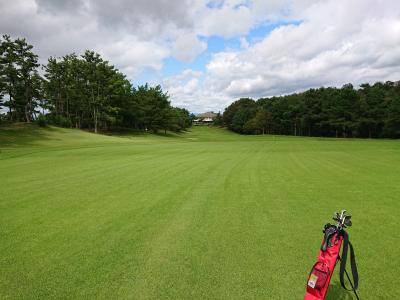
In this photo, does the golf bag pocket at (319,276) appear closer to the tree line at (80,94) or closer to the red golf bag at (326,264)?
the red golf bag at (326,264)

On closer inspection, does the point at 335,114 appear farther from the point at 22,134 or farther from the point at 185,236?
the point at 185,236

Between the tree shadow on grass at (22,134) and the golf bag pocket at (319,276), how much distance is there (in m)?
40.2

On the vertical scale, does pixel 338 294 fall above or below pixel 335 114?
below

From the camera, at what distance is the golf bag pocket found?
3188mm

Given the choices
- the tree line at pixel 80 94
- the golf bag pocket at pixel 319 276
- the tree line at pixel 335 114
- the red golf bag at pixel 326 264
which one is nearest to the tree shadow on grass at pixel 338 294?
the red golf bag at pixel 326 264

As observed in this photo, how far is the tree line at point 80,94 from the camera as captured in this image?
58.4 meters

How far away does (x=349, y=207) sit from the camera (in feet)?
26.7

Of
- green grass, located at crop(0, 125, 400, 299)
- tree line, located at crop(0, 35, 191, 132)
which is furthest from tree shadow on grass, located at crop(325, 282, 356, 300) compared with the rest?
tree line, located at crop(0, 35, 191, 132)

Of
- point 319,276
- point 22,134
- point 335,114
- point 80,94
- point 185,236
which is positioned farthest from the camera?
point 335,114

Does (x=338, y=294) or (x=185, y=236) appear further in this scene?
(x=185, y=236)

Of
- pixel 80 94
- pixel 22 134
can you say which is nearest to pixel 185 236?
pixel 22 134

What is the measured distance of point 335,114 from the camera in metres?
81.2

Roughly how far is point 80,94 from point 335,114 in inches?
2478

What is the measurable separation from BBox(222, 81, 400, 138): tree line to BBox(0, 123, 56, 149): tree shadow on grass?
67554 mm
